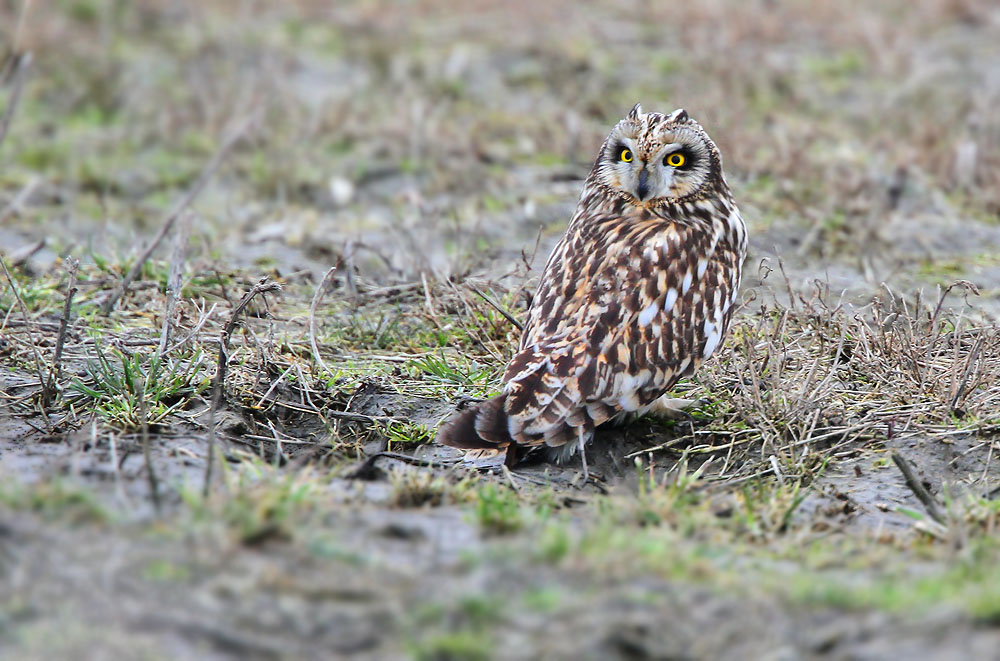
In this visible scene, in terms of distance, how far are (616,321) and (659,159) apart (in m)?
0.78

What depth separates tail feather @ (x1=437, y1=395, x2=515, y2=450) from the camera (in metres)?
4.63

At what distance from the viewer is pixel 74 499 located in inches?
142

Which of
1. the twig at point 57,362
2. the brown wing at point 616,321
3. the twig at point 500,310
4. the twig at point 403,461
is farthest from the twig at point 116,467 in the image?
the twig at point 500,310

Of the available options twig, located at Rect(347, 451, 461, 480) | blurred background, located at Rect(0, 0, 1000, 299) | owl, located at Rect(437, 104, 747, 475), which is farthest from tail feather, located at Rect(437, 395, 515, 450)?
blurred background, located at Rect(0, 0, 1000, 299)

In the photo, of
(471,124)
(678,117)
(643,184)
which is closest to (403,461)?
(643,184)

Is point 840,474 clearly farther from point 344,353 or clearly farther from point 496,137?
point 496,137

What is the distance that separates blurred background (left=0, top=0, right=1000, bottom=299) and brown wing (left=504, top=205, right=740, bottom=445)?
1.35 m

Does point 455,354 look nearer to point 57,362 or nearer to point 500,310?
point 500,310

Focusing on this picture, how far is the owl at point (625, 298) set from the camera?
4.75 meters

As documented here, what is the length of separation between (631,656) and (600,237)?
254cm

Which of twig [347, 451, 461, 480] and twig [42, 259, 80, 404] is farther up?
twig [42, 259, 80, 404]

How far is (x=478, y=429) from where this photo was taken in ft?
15.3

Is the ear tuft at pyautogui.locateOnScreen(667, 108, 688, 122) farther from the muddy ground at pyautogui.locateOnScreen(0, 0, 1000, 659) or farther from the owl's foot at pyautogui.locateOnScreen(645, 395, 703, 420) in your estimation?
the owl's foot at pyautogui.locateOnScreen(645, 395, 703, 420)

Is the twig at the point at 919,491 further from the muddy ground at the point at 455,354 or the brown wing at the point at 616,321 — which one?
the brown wing at the point at 616,321
